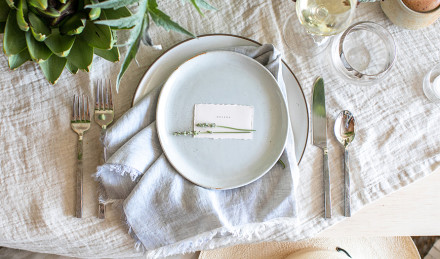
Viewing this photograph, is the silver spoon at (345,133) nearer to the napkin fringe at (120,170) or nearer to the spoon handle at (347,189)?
the spoon handle at (347,189)

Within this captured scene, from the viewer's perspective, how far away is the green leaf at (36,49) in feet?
1.88

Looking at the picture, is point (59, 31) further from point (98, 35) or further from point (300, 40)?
point (300, 40)

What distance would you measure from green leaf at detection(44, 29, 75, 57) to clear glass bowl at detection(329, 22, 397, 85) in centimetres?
44

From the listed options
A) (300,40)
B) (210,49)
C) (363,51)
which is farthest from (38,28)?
(363,51)

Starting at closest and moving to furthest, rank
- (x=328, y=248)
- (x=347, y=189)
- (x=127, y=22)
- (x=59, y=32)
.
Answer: (x=127, y=22) → (x=59, y=32) → (x=347, y=189) → (x=328, y=248)

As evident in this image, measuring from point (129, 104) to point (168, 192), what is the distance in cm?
17

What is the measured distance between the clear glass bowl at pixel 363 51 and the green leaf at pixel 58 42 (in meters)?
0.44

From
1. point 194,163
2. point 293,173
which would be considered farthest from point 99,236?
point 293,173

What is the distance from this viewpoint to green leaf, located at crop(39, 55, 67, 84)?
2.03 feet

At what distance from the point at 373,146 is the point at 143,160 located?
0.41 meters

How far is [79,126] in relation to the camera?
0.68 meters

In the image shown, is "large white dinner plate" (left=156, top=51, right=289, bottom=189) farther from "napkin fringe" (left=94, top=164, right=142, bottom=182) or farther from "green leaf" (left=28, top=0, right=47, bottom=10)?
"green leaf" (left=28, top=0, right=47, bottom=10)

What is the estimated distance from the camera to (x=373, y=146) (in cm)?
71

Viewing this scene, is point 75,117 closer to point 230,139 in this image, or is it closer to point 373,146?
point 230,139
